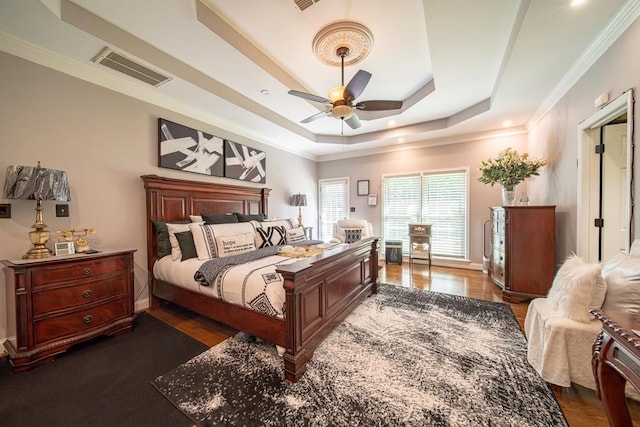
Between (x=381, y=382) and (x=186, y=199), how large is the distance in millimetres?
3215

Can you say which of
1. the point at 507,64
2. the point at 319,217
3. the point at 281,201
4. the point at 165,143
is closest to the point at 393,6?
the point at 507,64

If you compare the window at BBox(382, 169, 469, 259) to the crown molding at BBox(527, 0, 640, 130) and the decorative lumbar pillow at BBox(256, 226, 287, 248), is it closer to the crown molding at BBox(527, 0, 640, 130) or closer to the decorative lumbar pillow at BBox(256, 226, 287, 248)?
the crown molding at BBox(527, 0, 640, 130)

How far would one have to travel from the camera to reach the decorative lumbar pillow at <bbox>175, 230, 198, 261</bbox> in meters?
2.63

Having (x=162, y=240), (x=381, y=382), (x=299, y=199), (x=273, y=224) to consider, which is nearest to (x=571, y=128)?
(x=381, y=382)

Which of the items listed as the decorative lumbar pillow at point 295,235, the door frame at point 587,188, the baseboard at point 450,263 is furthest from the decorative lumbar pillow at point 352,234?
the door frame at point 587,188

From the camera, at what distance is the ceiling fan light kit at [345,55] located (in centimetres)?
230

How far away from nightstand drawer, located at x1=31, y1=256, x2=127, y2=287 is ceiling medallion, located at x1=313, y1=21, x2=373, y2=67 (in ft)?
10.0

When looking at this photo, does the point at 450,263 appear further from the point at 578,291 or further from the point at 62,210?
the point at 62,210

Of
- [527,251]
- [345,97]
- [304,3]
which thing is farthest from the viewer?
[527,251]

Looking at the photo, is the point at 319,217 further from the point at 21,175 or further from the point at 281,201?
the point at 21,175

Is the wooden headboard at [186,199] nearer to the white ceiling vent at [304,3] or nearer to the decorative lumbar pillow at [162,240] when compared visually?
the decorative lumbar pillow at [162,240]

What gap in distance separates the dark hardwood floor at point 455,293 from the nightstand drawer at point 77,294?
652 millimetres

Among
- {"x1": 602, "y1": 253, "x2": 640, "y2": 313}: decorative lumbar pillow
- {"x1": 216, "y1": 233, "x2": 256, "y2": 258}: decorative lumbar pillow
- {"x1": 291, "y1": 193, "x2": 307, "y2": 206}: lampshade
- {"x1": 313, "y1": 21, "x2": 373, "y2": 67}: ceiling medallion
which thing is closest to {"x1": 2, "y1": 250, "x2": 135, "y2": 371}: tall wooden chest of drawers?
{"x1": 216, "y1": 233, "x2": 256, "y2": 258}: decorative lumbar pillow

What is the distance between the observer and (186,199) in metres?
3.30
